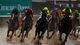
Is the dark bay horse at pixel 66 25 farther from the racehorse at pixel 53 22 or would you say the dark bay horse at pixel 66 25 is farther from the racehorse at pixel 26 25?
the racehorse at pixel 26 25

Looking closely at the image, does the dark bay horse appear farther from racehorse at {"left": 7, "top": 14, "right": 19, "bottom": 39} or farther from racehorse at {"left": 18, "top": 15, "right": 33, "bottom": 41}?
racehorse at {"left": 7, "top": 14, "right": 19, "bottom": 39}

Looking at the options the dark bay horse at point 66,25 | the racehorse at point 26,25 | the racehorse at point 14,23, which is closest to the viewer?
the dark bay horse at point 66,25

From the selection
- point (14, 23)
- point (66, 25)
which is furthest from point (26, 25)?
point (66, 25)

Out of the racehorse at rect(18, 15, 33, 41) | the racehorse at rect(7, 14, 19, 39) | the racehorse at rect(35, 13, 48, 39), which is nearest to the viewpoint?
the racehorse at rect(35, 13, 48, 39)

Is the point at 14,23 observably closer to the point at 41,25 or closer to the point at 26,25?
the point at 26,25

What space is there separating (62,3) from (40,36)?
5916mm

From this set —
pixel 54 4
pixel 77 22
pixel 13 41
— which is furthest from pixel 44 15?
pixel 54 4

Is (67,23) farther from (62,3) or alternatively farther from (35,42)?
(62,3)

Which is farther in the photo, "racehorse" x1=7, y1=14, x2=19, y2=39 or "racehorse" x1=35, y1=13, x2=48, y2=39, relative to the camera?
"racehorse" x1=7, y1=14, x2=19, y2=39

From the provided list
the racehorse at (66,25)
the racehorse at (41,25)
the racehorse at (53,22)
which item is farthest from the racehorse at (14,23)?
the racehorse at (66,25)

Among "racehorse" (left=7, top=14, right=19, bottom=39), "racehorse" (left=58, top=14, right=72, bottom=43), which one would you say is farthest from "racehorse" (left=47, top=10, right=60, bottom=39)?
"racehorse" (left=7, top=14, right=19, bottom=39)

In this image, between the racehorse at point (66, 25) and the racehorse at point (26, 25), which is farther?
the racehorse at point (26, 25)

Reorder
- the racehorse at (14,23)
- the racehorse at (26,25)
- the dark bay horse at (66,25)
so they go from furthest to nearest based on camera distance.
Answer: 1. the racehorse at (14,23)
2. the racehorse at (26,25)
3. the dark bay horse at (66,25)

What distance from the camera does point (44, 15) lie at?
1387 centimetres
